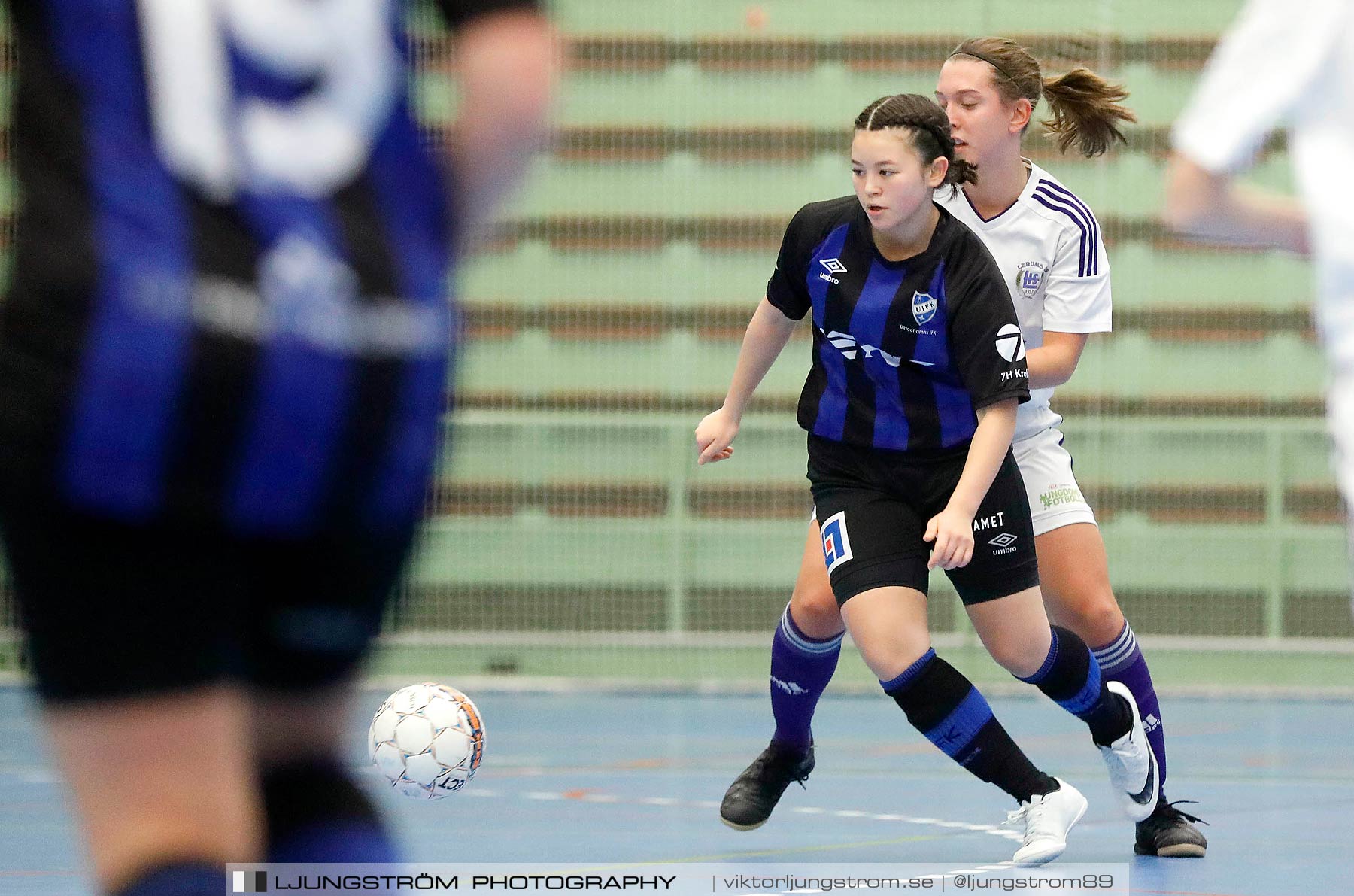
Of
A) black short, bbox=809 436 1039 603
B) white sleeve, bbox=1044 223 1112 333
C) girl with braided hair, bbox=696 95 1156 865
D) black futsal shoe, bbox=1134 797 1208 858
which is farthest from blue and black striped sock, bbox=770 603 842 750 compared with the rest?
white sleeve, bbox=1044 223 1112 333

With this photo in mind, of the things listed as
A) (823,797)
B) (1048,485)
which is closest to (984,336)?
(1048,485)

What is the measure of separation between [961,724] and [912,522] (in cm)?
40

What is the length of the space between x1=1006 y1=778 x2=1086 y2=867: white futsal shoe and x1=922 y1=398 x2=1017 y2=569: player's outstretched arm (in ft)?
1.66

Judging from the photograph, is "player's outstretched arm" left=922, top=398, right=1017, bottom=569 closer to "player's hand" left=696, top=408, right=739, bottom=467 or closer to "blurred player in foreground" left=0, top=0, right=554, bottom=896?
"player's hand" left=696, top=408, right=739, bottom=467

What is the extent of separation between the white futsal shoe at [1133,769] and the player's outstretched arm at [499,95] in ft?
9.44

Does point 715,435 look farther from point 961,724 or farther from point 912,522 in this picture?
point 961,724

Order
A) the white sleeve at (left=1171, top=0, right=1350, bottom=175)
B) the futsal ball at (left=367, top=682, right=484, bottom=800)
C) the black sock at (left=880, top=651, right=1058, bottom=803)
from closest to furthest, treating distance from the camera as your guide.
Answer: the white sleeve at (left=1171, top=0, right=1350, bottom=175) < the black sock at (left=880, top=651, right=1058, bottom=803) < the futsal ball at (left=367, top=682, right=484, bottom=800)

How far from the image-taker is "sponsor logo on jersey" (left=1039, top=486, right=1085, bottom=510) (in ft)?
14.1

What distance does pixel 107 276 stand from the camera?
1393 millimetres

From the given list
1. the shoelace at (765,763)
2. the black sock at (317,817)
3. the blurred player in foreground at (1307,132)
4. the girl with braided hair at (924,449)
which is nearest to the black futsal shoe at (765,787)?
the shoelace at (765,763)

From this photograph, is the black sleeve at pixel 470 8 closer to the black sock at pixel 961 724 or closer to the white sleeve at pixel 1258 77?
the white sleeve at pixel 1258 77

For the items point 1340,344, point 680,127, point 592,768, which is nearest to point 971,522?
point 1340,344

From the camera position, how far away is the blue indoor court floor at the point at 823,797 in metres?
4.23

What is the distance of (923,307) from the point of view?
153 inches
